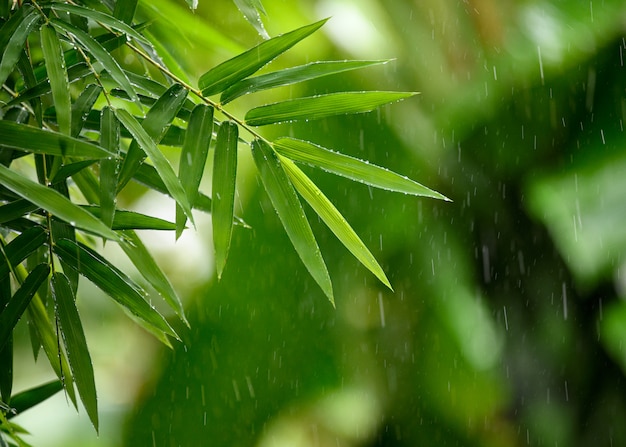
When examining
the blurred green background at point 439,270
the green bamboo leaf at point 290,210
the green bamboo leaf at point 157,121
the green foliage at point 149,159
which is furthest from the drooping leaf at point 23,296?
the blurred green background at point 439,270

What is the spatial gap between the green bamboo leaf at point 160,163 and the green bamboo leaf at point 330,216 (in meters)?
0.12

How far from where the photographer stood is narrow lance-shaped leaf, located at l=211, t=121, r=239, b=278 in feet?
2.32

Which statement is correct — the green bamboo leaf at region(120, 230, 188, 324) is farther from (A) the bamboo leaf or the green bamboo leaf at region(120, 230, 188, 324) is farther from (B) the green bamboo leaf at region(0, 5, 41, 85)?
(B) the green bamboo leaf at region(0, 5, 41, 85)

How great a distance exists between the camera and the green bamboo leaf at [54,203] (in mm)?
571

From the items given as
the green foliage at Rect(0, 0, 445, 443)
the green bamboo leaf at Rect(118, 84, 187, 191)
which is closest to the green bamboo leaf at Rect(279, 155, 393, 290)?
the green foliage at Rect(0, 0, 445, 443)

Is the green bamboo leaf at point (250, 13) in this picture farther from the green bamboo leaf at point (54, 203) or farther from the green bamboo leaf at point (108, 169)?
the green bamboo leaf at point (54, 203)

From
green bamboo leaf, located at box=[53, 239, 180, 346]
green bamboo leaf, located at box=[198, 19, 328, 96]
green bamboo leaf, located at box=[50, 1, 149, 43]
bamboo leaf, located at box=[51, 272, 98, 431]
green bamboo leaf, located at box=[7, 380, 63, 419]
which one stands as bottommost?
green bamboo leaf, located at box=[7, 380, 63, 419]

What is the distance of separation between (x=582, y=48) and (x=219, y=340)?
129cm

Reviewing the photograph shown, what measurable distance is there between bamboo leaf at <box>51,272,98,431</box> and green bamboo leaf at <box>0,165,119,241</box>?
0.15 meters

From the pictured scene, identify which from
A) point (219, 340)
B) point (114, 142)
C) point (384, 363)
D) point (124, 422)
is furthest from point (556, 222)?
point (114, 142)

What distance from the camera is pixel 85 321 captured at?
2.74 metres

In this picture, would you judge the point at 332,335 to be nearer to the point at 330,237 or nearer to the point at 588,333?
the point at 330,237

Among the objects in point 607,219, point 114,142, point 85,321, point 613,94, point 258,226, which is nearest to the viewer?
point 114,142

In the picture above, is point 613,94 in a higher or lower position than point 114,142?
higher
